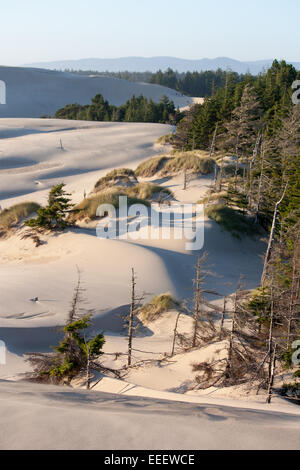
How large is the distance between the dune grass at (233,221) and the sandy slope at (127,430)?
1860cm

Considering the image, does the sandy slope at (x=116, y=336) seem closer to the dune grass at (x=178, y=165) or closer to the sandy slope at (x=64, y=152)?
the sandy slope at (x=64, y=152)

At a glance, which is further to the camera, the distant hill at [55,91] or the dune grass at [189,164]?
the distant hill at [55,91]

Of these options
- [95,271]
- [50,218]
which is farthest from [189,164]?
[95,271]

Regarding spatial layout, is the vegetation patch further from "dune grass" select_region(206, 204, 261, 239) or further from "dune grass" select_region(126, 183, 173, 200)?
"dune grass" select_region(126, 183, 173, 200)

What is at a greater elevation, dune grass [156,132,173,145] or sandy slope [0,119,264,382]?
dune grass [156,132,173,145]

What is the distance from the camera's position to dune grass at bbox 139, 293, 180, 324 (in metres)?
13.8

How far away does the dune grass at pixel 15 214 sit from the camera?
22328mm

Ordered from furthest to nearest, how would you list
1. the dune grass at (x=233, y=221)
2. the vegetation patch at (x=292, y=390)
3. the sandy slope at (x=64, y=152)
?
1. the sandy slope at (x=64, y=152)
2. the dune grass at (x=233, y=221)
3. the vegetation patch at (x=292, y=390)

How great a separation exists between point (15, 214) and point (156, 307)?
475 inches

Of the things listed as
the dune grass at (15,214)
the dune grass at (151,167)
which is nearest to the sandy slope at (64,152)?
the dune grass at (151,167)

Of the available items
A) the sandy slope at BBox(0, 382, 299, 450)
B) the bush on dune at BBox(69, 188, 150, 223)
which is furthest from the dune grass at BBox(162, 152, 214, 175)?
the sandy slope at BBox(0, 382, 299, 450)

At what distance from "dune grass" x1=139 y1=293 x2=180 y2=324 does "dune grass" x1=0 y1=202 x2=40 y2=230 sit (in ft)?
36.6

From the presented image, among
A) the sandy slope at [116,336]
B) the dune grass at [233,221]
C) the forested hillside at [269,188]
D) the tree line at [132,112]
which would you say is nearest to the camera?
the sandy slope at [116,336]

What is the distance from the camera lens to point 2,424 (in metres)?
2.80
